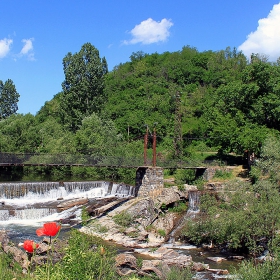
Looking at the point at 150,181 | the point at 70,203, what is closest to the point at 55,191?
the point at 70,203

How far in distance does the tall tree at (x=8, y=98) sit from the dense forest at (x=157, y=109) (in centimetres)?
18

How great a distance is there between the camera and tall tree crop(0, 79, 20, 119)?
71.1 metres

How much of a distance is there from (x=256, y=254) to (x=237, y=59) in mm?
57716

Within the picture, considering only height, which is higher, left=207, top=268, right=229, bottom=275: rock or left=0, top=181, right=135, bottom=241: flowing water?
left=0, top=181, right=135, bottom=241: flowing water

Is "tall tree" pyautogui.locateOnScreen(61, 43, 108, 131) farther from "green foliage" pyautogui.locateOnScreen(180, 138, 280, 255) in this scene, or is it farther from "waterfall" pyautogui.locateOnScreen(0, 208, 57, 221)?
"green foliage" pyautogui.locateOnScreen(180, 138, 280, 255)

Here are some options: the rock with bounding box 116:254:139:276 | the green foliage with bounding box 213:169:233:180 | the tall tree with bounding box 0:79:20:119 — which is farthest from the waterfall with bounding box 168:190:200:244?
the tall tree with bounding box 0:79:20:119

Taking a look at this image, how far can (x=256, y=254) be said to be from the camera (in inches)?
760

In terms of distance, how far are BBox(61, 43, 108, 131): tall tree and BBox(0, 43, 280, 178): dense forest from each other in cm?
14

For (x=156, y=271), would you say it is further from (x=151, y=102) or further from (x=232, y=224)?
(x=151, y=102)

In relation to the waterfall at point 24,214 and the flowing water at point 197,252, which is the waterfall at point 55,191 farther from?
the flowing water at point 197,252

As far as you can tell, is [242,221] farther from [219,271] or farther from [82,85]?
[82,85]

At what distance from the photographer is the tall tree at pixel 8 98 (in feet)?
233

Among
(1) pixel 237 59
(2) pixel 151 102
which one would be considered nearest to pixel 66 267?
(2) pixel 151 102

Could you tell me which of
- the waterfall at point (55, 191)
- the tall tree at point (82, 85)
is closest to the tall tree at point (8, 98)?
the tall tree at point (82, 85)
